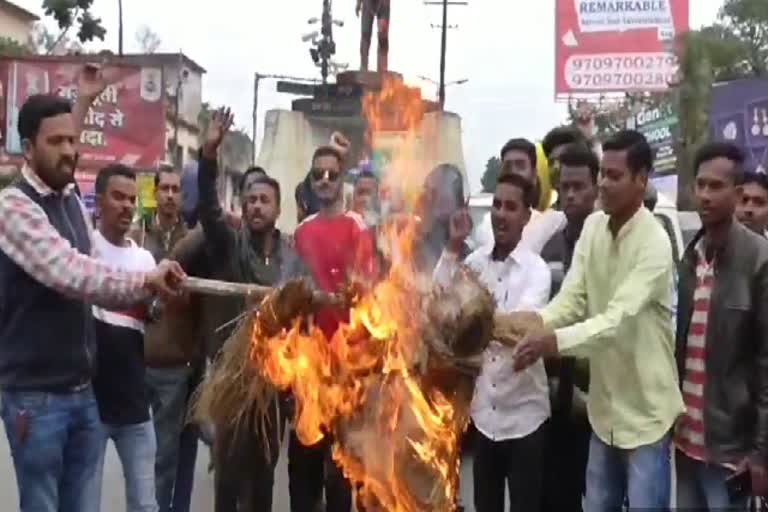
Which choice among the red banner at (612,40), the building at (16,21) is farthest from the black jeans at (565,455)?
the building at (16,21)

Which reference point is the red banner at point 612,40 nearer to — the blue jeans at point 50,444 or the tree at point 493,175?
the tree at point 493,175

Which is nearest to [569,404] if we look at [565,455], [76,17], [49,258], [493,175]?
[565,455]

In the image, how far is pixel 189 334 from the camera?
6.55 meters

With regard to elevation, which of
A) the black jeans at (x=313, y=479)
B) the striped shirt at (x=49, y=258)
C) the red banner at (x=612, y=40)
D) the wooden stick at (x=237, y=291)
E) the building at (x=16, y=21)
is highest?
the building at (x=16, y=21)

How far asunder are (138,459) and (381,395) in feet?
4.77

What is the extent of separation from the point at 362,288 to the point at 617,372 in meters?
1.07

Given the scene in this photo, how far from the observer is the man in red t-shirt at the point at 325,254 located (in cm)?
594

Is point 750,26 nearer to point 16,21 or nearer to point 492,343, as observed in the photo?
point 16,21

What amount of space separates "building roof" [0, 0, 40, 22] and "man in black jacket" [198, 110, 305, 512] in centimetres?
6269

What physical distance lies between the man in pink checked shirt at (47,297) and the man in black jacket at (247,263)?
0.99 m

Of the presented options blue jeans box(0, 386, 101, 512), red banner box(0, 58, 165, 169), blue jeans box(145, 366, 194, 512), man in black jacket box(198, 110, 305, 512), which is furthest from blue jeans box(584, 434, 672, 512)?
red banner box(0, 58, 165, 169)

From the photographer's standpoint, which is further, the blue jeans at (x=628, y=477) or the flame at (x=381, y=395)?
the blue jeans at (x=628, y=477)

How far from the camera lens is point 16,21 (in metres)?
68.2

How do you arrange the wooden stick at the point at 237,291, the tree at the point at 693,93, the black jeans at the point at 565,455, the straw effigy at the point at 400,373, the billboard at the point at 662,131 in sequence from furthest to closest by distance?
the tree at the point at 693,93 < the billboard at the point at 662,131 < the black jeans at the point at 565,455 < the straw effigy at the point at 400,373 < the wooden stick at the point at 237,291
